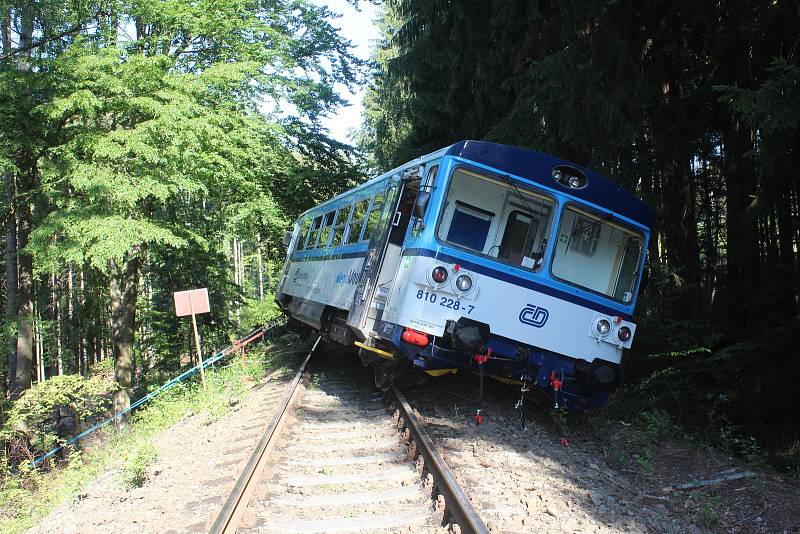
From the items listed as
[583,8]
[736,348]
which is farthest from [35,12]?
[736,348]

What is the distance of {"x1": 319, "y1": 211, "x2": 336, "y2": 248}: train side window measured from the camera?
11.8m

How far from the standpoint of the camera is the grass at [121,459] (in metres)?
7.17

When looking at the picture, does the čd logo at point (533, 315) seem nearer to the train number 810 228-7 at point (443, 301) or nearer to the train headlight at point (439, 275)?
the train number 810 228-7 at point (443, 301)

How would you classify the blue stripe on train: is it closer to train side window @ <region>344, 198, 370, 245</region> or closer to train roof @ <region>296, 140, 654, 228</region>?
train roof @ <region>296, 140, 654, 228</region>

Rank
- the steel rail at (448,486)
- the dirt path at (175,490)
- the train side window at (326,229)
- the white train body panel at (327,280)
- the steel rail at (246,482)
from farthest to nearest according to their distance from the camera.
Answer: the train side window at (326,229) < the white train body panel at (327,280) < the dirt path at (175,490) < the steel rail at (246,482) < the steel rail at (448,486)

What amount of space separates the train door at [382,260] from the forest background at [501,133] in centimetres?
284

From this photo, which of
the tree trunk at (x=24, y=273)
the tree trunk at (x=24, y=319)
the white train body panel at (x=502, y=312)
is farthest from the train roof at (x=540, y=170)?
the tree trunk at (x=24, y=319)

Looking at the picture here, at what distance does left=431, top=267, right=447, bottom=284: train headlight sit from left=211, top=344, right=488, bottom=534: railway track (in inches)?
59.0

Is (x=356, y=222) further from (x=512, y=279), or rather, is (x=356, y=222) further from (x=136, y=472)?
(x=136, y=472)

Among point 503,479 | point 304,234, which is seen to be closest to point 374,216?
point 503,479

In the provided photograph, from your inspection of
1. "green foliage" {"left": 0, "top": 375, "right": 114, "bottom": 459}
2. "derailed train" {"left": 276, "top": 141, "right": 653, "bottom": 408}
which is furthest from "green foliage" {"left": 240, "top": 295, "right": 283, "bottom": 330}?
"derailed train" {"left": 276, "top": 141, "right": 653, "bottom": 408}

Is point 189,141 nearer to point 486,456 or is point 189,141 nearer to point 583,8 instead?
point 583,8

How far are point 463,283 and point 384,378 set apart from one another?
2.23m

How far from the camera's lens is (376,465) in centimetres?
575
